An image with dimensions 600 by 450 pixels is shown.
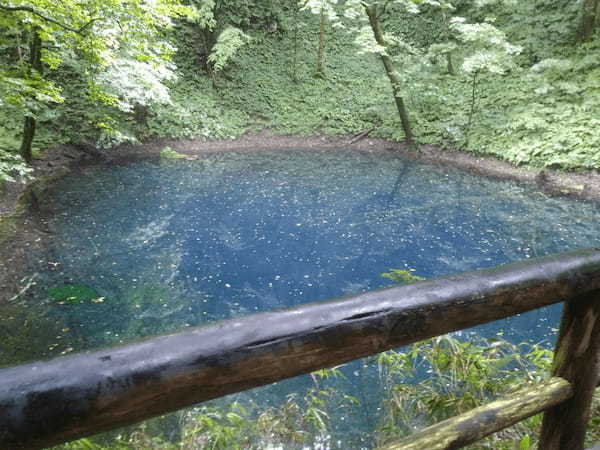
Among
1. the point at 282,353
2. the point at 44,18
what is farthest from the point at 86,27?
the point at 282,353

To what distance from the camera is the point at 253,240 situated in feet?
25.4

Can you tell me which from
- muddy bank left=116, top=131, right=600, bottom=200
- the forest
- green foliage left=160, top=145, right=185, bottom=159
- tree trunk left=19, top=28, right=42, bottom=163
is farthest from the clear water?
tree trunk left=19, top=28, right=42, bottom=163

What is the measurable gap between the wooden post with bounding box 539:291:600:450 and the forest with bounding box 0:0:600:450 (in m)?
0.16

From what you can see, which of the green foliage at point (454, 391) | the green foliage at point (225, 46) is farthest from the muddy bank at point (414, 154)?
the green foliage at point (454, 391)

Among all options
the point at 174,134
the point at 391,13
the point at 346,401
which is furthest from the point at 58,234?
the point at 391,13

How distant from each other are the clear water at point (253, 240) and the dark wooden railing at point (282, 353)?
99.6 inches

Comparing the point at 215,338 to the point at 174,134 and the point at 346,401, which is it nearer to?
the point at 346,401

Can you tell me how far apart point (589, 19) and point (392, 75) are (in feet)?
20.7

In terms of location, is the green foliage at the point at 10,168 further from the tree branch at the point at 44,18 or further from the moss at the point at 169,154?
the moss at the point at 169,154

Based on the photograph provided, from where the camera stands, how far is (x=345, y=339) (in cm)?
92

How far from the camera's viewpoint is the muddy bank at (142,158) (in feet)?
21.7

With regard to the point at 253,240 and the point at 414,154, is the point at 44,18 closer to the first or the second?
the point at 253,240

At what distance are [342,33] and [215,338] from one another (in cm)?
2152

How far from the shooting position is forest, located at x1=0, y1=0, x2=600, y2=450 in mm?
3355
